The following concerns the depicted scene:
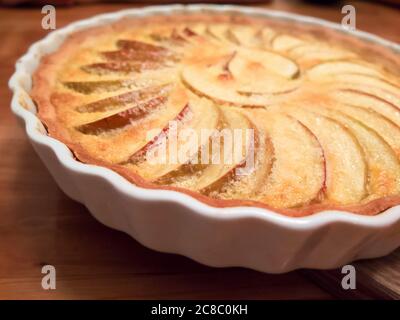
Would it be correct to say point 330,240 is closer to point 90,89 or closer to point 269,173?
point 269,173

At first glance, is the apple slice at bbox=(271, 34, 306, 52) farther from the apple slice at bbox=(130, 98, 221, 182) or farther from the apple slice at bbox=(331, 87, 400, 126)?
the apple slice at bbox=(130, 98, 221, 182)

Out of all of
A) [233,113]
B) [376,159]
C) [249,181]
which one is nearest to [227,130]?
[233,113]

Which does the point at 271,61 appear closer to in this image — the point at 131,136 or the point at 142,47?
the point at 142,47

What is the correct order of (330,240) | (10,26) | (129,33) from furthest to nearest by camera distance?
(10,26)
(129,33)
(330,240)

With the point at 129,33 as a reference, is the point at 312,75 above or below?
below

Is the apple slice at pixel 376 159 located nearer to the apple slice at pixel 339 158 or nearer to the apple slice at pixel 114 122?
the apple slice at pixel 339 158

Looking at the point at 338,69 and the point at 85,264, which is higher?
the point at 338,69

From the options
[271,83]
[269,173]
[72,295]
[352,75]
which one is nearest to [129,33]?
[271,83]
